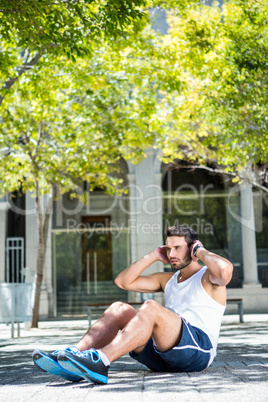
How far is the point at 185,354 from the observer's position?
4117mm

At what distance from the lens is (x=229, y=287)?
2036 centimetres

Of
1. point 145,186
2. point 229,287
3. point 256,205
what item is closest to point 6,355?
point 145,186

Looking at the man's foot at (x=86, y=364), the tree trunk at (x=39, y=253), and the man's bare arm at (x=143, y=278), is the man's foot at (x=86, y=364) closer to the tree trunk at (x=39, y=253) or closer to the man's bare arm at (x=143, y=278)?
the man's bare arm at (x=143, y=278)

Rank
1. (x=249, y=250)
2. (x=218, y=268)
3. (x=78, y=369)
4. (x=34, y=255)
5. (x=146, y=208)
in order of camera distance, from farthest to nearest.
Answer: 1. (x=249, y=250)
2. (x=146, y=208)
3. (x=34, y=255)
4. (x=218, y=268)
5. (x=78, y=369)

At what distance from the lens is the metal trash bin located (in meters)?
11.6

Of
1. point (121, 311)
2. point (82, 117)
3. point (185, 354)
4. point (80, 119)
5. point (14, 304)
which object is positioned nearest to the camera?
point (185, 354)

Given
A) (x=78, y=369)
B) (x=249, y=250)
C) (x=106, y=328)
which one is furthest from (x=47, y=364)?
(x=249, y=250)

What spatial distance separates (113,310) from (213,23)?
9189 millimetres

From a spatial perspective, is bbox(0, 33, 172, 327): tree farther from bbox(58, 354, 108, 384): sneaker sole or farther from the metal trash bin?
bbox(58, 354, 108, 384): sneaker sole

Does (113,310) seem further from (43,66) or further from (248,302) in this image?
(248,302)

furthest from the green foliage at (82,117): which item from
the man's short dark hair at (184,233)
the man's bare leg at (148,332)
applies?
the man's bare leg at (148,332)

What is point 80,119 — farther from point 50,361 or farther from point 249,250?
point 50,361

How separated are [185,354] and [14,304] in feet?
26.7

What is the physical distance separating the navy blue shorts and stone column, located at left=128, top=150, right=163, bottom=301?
47.1ft
